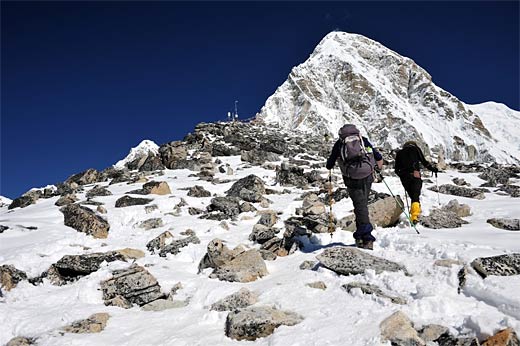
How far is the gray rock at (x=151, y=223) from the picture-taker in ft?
31.9

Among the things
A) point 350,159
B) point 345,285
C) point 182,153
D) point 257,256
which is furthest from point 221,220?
point 182,153

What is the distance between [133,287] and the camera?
6020mm

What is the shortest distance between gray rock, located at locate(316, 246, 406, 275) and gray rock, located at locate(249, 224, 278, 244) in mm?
2251

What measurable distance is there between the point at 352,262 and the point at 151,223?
19.7ft

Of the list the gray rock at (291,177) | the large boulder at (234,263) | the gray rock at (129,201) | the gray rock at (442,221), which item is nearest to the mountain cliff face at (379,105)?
the gray rock at (291,177)

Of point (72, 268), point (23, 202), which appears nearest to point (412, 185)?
point (72, 268)

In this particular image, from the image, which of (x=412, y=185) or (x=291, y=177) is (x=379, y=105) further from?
(x=412, y=185)

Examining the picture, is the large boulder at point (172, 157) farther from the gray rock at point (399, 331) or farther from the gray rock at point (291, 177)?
the gray rock at point (399, 331)

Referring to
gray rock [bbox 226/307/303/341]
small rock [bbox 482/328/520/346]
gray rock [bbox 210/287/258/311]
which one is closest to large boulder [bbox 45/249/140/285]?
gray rock [bbox 210/287/258/311]

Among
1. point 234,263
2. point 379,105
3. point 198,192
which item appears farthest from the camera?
point 379,105

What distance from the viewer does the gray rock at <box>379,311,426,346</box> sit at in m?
3.71

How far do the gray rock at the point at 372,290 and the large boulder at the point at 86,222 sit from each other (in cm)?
655

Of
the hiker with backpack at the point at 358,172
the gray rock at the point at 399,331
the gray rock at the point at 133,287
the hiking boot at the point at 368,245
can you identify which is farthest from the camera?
the hiker with backpack at the point at 358,172

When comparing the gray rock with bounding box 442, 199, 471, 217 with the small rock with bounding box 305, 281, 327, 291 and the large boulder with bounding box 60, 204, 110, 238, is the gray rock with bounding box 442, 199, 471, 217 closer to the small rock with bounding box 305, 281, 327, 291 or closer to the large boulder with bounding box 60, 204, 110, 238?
the small rock with bounding box 305, 281, 327, 291
